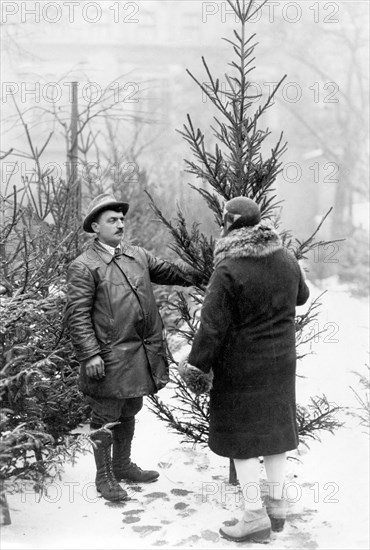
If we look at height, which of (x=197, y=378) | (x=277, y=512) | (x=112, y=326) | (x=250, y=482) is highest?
(x=112, y=326)

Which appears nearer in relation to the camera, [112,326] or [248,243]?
[248,243]

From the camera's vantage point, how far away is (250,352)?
3.95 meters

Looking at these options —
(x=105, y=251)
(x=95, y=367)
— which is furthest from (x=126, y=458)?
(x=105, y=251)

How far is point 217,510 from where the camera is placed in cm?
448

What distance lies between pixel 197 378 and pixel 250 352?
353 mm

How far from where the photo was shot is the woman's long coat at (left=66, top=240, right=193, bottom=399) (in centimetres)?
442

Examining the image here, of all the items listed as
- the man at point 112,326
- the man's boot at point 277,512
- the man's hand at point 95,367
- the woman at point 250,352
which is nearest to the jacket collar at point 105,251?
the man at point 112,326

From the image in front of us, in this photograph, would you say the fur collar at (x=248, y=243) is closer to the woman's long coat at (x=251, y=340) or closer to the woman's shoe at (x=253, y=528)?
the woman's long coat at (x=251, y=340)

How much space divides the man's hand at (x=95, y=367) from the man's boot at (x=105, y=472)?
18.4 inches

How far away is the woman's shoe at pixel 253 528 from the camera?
391 centimetres

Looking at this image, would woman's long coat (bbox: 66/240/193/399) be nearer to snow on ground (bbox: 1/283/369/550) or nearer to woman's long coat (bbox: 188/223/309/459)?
woman's long coat (bbox: 188/223/309/459)

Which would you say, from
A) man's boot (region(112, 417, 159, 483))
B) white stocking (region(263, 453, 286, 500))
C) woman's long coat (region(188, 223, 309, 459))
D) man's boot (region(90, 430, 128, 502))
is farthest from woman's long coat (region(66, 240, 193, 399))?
white stocking (region(263, 453, 286, 500))

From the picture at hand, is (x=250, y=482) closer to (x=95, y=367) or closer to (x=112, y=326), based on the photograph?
(x=95, y=367)

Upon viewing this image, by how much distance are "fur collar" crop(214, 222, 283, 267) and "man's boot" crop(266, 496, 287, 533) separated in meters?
1.47
